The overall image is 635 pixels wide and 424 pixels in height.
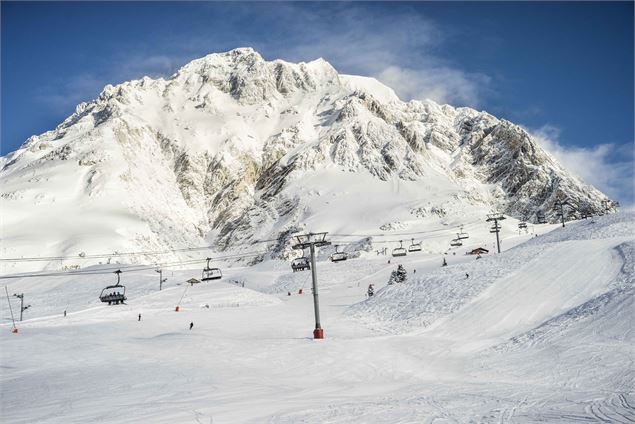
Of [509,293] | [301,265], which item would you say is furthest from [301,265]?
[509,293]

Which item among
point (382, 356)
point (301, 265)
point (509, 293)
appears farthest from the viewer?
point (301, 265)

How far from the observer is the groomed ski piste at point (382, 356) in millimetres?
12805

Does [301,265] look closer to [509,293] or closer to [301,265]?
[301,265]

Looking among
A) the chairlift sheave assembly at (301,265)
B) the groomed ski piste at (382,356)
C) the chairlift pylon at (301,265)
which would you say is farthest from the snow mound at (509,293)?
the chairlift pylon at (301,265)

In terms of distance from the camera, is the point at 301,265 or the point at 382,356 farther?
the point at 301,265

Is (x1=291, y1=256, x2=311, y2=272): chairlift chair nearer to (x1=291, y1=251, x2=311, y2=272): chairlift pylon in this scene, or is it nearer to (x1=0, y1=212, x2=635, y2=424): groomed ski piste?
(x1=291, y1=251, x2=311, y2=272): chairlift pylon

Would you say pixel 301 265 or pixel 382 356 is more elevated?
pixel 301 265

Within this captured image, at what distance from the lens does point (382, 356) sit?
930 inches

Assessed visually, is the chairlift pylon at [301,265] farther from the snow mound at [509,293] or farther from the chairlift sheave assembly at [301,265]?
the snow mound at [509,293]

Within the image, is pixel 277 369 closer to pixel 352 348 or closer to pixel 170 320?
pixel 352 348

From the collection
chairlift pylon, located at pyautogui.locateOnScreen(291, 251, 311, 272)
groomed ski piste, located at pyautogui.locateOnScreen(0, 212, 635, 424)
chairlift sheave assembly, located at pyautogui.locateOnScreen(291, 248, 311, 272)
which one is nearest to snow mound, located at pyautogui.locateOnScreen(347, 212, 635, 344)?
groomed ski piste, located at pyautogui.locateOnScreen(0, 212, 635, 424)

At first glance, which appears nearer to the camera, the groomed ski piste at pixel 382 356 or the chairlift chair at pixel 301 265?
the groomed ski piste at pixel 382 356

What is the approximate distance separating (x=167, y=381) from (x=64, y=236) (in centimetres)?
16095

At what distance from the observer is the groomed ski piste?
12.8 meters
